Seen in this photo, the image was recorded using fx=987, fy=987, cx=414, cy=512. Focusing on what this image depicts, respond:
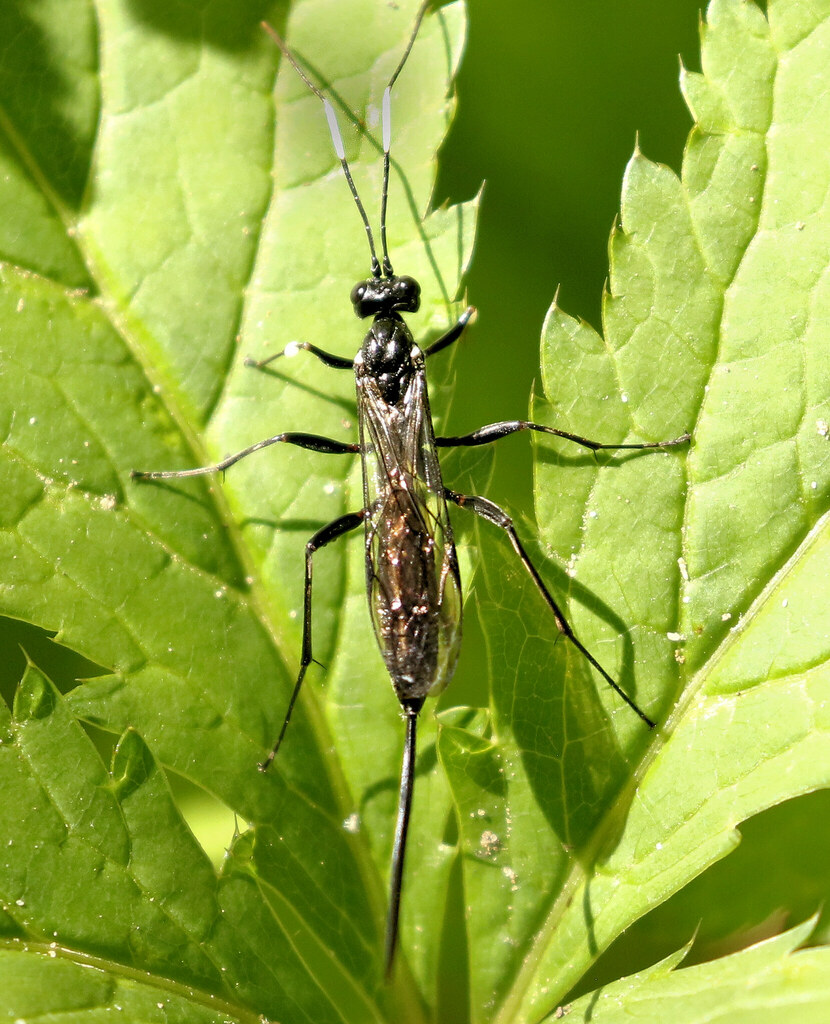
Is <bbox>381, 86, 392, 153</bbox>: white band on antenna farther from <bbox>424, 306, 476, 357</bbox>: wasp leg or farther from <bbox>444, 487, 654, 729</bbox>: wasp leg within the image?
<bbox>444, 487, 654, 729</bbox>: wasp leg

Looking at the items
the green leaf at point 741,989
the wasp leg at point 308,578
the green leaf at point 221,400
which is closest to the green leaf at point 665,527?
the green leaf at point 741,989

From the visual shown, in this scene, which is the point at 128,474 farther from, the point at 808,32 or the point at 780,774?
the point at 808,32

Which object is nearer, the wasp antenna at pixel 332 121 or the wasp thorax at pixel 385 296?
the wasp antenna at pixel 332 121

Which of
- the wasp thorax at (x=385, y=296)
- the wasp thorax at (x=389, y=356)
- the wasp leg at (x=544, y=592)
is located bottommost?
the wasp leg at (x=544, y=592)

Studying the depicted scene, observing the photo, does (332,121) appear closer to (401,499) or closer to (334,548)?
(401,499)

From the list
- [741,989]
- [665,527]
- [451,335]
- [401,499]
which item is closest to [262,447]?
[401,499]

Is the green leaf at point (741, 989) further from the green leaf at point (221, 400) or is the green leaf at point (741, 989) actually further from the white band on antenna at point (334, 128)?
the white band on antenna at point (334, 128)

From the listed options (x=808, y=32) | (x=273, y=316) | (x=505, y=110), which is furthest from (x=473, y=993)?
(x=505, y=110)
